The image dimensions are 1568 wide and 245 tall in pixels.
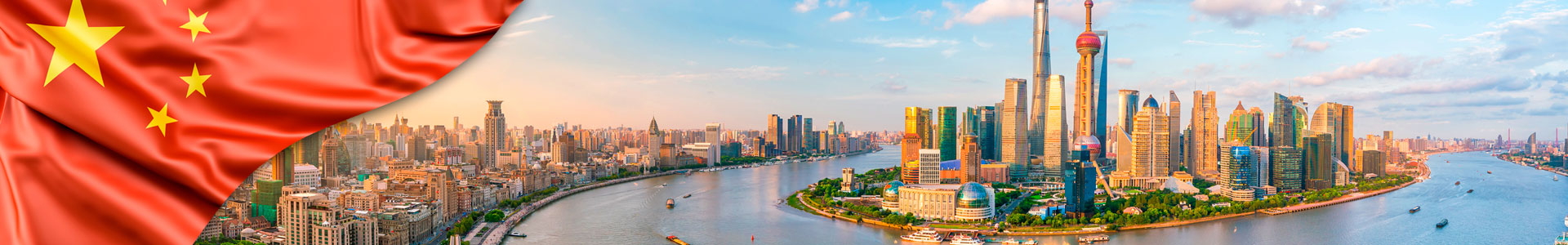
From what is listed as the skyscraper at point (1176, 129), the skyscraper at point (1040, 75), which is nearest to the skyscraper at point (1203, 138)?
the skyscraper at point (1176, 129)

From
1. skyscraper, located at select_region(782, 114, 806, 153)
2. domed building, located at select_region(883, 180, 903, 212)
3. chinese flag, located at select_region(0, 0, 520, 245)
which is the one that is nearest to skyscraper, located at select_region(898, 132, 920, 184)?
domed building, located at select_region(883, 180, 903, 212)

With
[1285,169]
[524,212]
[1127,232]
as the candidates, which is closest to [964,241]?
[1127,232]

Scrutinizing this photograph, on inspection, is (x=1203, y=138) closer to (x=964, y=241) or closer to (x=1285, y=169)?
(x=1285, y=169)

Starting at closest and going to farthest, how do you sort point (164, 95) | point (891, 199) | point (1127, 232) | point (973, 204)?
point (164, 95), point (1127, 232), point (973, 204), point (891, 199)

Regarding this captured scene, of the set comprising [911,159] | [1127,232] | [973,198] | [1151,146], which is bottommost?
[1127,232]

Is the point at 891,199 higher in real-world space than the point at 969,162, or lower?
lower

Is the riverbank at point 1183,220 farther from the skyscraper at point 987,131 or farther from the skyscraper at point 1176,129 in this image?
the skyscraper at point 987,131
